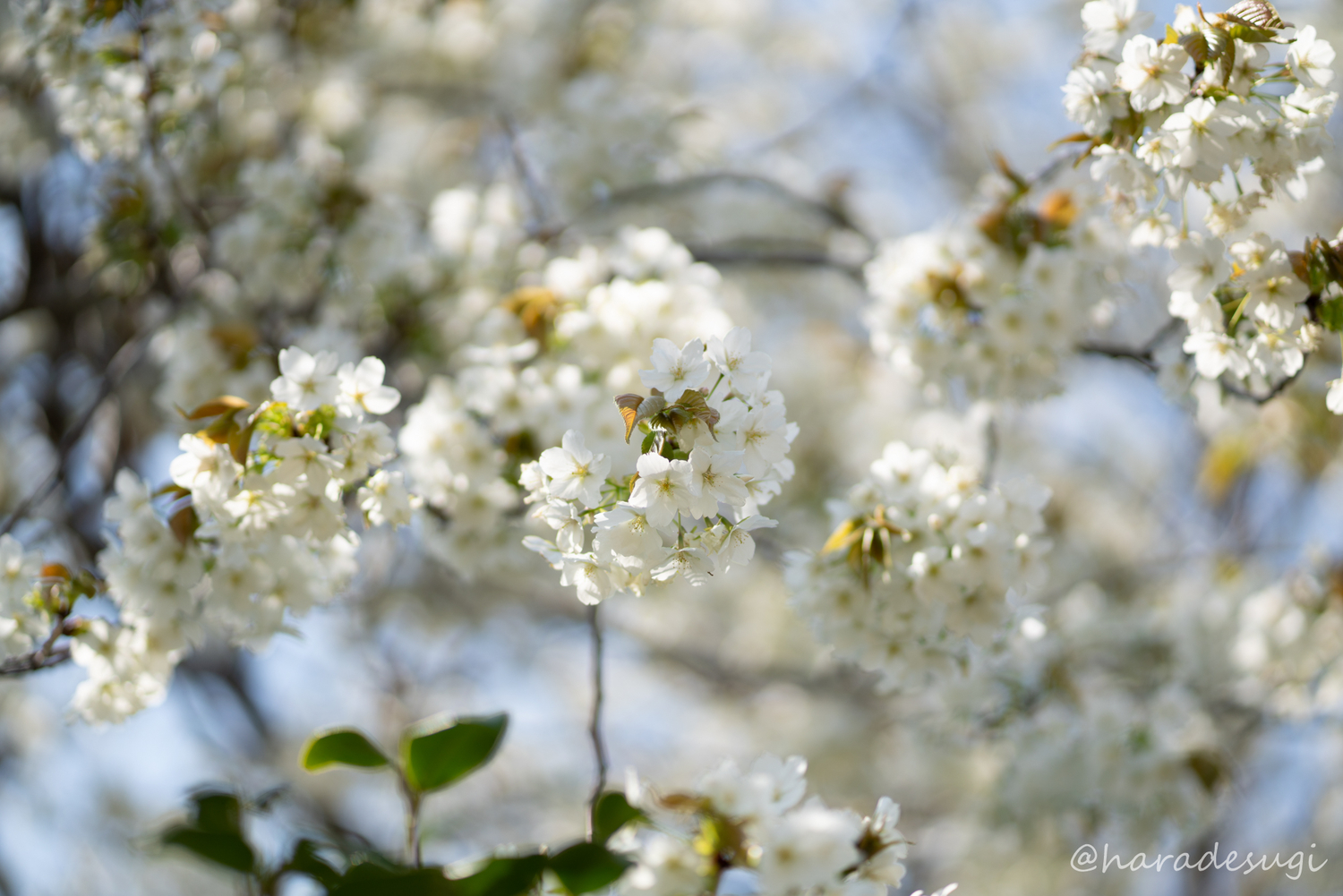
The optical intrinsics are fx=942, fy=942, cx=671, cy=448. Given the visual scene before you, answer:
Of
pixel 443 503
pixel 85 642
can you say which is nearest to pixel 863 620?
pixel 443 503

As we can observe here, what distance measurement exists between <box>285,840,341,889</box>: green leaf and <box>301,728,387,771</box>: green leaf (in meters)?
0.12

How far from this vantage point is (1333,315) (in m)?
1.38

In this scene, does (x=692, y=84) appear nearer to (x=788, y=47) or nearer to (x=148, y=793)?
(x=788, y=47)

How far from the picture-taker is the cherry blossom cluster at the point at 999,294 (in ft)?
6.29

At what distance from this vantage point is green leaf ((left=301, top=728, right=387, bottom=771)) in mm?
1414

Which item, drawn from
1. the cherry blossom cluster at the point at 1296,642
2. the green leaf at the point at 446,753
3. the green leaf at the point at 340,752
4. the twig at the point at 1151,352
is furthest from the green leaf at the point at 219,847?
the cherry blossom cluster at the point at 1296,642

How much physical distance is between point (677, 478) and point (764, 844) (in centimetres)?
44

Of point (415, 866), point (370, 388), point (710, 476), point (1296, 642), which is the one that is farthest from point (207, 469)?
point (1296, 642)

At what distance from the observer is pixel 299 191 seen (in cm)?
259

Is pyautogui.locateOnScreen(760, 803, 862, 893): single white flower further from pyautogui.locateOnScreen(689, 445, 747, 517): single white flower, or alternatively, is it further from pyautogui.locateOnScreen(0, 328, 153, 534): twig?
pyautogui.locateOnScreen(0, 328, 153, 534): twig

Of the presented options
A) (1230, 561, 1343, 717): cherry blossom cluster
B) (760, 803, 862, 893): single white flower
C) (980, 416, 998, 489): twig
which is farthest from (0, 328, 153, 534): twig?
(1230, 561, 1343, 717): cherry blossom cluster

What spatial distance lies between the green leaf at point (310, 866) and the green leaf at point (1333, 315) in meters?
1.63

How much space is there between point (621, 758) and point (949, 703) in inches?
152

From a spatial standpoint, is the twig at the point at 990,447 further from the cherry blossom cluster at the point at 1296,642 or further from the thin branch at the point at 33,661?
the thin branch at the point at 33,661
